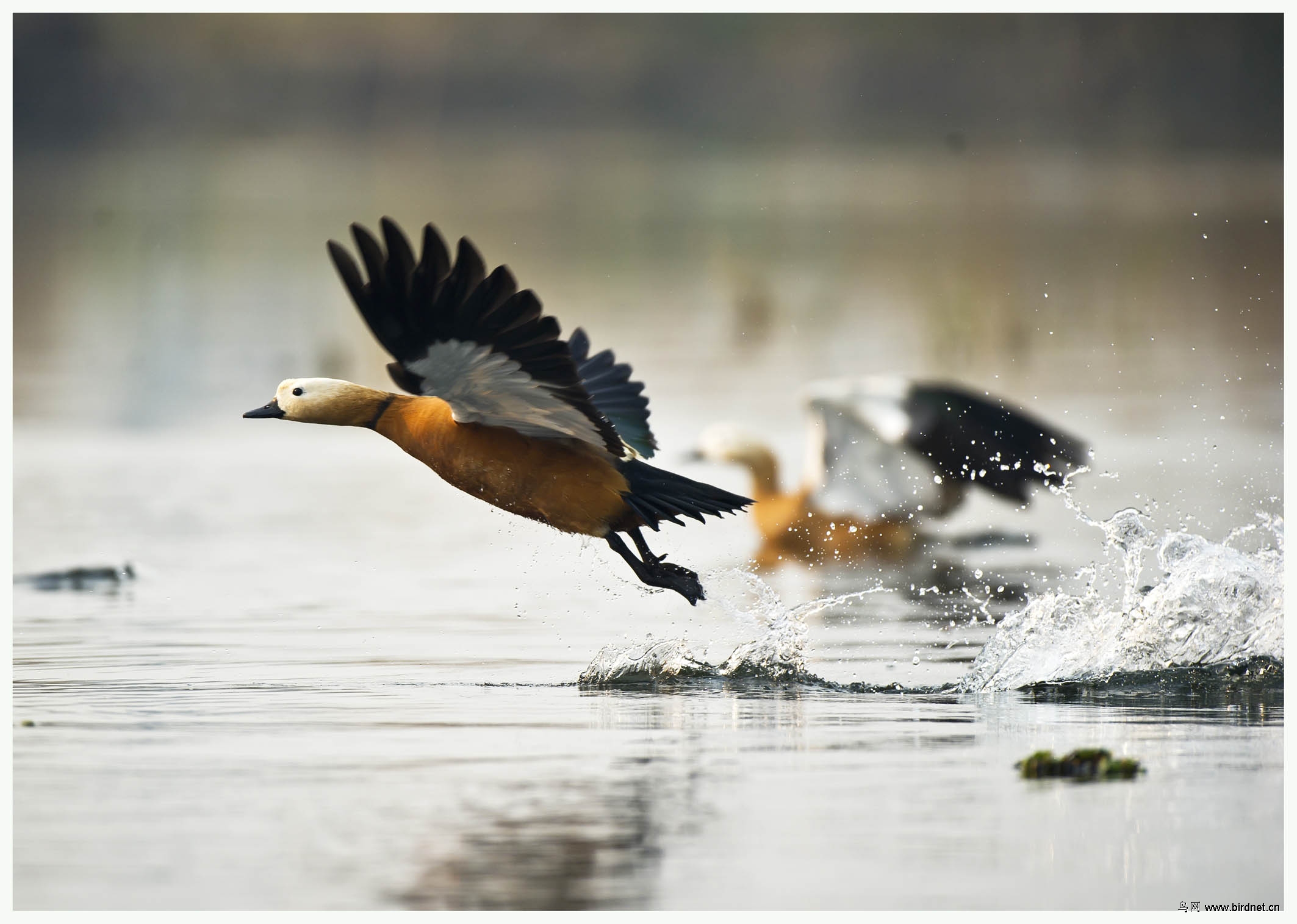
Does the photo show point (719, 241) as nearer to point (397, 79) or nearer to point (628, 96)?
point (628, 96)

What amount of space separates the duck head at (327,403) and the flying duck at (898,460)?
12.5ft

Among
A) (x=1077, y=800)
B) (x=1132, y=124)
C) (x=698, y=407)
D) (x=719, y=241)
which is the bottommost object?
(x=1077, y=800)

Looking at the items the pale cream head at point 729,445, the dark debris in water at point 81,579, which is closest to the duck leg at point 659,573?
the dark debris in water at point 81,579

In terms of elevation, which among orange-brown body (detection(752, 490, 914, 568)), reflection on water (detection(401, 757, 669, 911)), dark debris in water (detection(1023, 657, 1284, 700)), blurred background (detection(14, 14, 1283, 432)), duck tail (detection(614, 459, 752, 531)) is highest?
blurred background (detection(14, 14, 1283, 432))

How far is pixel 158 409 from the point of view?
1546 centimetres

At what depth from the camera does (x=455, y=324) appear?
21.7 feet

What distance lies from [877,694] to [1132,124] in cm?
2087

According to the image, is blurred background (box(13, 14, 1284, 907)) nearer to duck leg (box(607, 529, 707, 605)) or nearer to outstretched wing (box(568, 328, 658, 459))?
duck leg (box(607, 529, 707, 605))

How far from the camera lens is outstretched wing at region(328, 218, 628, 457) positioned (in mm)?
6504

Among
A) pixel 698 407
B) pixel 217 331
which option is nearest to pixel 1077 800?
pixel 698 407

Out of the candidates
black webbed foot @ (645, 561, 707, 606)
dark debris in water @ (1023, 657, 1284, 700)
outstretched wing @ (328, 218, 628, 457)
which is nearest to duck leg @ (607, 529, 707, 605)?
black webbed foot @ (645, 561, 707, 606)

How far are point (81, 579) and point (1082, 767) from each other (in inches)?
226

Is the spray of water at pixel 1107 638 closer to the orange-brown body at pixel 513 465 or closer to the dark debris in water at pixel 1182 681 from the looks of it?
the dark debris in water at pixel 1182 681

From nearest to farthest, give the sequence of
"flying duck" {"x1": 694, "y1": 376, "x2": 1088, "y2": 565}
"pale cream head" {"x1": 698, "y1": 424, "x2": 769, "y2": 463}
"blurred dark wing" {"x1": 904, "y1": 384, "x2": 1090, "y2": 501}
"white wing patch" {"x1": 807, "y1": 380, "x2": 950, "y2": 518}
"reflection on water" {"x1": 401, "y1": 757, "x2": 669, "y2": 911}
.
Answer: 1. "reflection on water" {"x1": 401, "y1": 757, "x2": 669, "y2": 911}
2. "flying duck" {"x1": 694, "y1": 376, "x2": 1088, "y2": 565}
3. "blurred dark wing" {"x1": 904, "y1": 384, "x2": 1090, "y2": 501}
4. "white wing patch" {"x1": 807, "y1": 380, "x2": 950, "y2": 518}
5. "pale cream head" {"x1": 698, "y1": 424, "x2": 769, "y2": 463}
